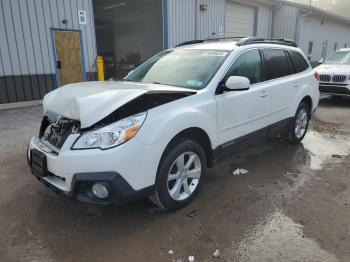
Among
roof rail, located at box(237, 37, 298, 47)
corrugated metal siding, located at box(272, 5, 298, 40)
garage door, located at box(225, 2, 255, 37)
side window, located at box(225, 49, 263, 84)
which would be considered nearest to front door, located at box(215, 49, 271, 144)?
side window, located at box(225, 49, 263, 84)

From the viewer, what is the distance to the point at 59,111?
3.02 meters

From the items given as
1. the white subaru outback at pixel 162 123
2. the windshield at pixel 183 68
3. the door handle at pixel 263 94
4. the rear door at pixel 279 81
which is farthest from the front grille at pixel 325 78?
the windshield at pixel 183 68

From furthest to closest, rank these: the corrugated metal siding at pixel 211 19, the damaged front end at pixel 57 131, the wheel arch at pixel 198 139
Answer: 1. the corrugated metal siding at pixel 211 19
2. the wheel arch at pixel 198 139
3. the damaged front end at pixel 57 131

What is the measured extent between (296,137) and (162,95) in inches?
134

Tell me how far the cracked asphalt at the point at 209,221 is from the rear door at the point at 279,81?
0.86 meters

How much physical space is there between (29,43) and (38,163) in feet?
22.9

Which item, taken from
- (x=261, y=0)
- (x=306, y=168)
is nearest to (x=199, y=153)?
(x=306, y=168)

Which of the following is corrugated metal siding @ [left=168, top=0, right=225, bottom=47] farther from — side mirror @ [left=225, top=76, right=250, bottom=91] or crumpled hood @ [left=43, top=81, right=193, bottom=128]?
crumpled hood @ [left=43, top=81, right=193, bottom=128]

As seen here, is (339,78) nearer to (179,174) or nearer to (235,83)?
(235,83)

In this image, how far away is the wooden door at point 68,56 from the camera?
9.41 metres

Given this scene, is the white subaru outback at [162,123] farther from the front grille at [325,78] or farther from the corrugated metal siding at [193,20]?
the corrugated metal siding at [193,20]

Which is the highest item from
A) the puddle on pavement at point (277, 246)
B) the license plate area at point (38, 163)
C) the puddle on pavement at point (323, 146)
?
the license plate area at point (38, 163)

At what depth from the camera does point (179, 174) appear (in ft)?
10.6

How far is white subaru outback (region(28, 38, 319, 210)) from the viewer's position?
2656 millimetres
